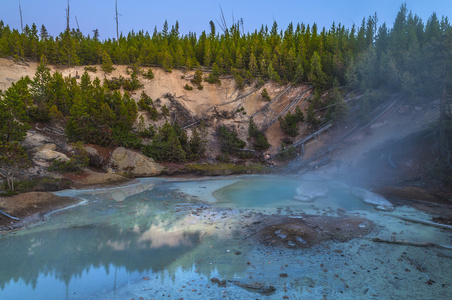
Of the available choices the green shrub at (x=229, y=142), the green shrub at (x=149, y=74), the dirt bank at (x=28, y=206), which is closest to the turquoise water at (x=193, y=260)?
the dirt bank at (x=28, y=206)

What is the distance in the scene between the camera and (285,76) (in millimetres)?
37156

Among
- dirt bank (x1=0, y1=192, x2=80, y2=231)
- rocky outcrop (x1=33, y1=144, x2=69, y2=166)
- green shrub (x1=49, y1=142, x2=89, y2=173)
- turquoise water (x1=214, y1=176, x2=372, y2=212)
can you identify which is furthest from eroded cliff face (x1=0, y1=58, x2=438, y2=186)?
dirt bank (x1=0, y1=192, x2=80, y2=231)

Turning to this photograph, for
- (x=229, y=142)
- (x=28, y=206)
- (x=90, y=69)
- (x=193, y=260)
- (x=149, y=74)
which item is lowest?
(x=193, y=260)

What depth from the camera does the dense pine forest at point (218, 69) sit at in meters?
18.8

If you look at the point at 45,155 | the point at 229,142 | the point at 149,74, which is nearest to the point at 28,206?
the point at 45,155

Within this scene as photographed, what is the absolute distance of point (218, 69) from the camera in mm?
38844

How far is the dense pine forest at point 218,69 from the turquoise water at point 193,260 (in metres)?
8.53

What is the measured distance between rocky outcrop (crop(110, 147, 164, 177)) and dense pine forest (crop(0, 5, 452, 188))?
6.89 ft

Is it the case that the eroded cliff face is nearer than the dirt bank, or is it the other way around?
the dirt bank

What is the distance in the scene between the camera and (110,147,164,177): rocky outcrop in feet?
75.0

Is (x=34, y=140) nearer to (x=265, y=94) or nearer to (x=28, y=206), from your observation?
(x=28, y=206)

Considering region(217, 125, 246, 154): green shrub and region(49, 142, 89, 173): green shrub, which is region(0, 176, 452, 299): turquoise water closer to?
region(49, 142, 89, 173): green shrub

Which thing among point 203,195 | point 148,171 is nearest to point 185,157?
point 148,171

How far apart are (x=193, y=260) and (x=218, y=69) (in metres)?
33.8
